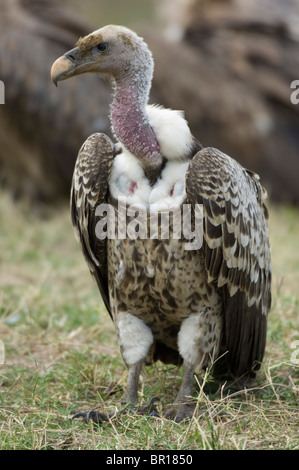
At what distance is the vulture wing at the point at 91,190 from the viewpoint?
393cm

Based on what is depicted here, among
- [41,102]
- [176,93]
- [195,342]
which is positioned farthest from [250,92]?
[195,342]

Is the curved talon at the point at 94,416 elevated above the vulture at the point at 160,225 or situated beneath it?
situated beneath

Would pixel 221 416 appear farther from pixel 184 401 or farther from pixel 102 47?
pixel 102 47

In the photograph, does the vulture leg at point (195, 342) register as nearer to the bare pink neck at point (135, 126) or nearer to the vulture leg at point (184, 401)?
the vulture leg at point (184, 401)

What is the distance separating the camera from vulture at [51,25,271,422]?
3.83 m

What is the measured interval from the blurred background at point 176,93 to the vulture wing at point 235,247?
14.8 feet

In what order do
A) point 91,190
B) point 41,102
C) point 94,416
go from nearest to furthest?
point 94,416, point 91,190, point 41,102

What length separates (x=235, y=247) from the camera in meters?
3.91

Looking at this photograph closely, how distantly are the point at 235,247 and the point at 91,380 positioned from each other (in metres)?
1.17

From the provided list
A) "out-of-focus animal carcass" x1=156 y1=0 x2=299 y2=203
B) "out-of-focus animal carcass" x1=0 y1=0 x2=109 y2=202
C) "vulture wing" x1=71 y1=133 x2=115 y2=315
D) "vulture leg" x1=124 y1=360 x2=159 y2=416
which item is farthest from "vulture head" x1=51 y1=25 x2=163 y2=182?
"out-of-focus animal carcass" x1=156 y1=0 x2=299 y2=203

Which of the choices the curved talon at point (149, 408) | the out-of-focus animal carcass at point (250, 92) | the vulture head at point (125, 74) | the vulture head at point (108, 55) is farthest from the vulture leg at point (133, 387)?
the out-of-focus animal carcass at point (250, 92)

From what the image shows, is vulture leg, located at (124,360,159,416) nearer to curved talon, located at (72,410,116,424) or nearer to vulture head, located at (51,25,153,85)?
curved talon, located at (72,410,116,424)
